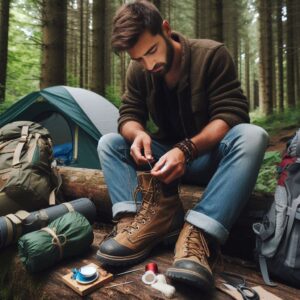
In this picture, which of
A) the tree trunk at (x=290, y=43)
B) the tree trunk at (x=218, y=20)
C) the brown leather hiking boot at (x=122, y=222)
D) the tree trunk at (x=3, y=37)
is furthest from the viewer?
the tree trunk at (x=290, y=43)

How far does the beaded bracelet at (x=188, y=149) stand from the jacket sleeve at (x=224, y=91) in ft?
0.84

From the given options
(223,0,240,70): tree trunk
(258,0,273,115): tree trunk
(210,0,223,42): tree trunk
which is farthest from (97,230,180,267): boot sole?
(223,0,240,70): tree trunk

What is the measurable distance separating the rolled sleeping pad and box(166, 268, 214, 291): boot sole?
112cm

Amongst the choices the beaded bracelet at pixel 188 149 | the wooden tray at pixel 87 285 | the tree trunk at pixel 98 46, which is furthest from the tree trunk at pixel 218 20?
the wooden tray at pixel 87 285

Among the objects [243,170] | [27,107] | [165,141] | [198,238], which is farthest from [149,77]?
[27,107]

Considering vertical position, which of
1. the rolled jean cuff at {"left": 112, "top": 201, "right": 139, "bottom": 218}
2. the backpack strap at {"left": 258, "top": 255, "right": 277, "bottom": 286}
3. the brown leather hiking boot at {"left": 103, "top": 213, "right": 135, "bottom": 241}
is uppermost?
the rolled jean cuff at {"left": 112, "top": 201, "right": 139, "bottom": 218}

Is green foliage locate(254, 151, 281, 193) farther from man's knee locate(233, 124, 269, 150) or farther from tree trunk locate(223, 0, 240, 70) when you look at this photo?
tree trunk locate(223, 0, 240, 70)

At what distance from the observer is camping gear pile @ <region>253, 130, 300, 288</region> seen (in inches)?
57.5

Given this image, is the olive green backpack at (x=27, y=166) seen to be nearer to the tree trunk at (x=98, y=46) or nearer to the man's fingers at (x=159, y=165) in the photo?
the man's fingers at (x=159, y=165)

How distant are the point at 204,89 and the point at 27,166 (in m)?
1.46

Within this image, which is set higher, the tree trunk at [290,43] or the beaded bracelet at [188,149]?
the tree trunk at [290,43]

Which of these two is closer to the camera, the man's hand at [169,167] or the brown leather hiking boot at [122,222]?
the man's hand at [169,167]

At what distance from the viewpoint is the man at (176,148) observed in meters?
1.55

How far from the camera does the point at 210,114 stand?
1.97 m
